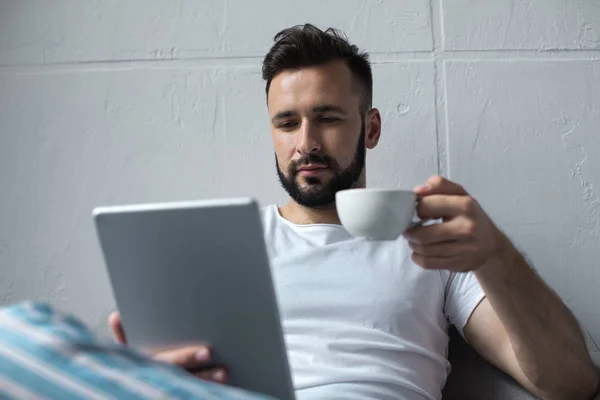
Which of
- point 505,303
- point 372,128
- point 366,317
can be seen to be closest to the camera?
point 505,303

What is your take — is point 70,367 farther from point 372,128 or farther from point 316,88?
point 372,128

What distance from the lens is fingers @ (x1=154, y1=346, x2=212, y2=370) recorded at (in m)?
0.97

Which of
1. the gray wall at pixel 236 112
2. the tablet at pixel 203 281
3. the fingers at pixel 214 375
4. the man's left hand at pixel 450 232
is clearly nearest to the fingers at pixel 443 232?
the man's left hand at pixel 450 232

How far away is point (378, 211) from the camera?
3.20ft

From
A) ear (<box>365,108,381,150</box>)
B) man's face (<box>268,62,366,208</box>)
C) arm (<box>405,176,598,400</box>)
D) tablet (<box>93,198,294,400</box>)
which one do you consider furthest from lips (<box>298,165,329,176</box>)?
tablet (<box>93,198,294,400</box>)

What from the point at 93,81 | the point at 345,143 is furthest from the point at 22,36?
the point at 345,143

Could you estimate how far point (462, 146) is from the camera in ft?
6.40

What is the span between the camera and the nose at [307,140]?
1.69 metres

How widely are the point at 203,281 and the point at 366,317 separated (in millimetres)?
585

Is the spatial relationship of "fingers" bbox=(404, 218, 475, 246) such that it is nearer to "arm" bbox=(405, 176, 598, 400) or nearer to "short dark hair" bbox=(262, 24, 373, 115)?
"arm" bbox=(405, 176, 598, 400)

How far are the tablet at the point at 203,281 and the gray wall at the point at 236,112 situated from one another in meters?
0.98

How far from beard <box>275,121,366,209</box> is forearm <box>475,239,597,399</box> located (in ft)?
1.95

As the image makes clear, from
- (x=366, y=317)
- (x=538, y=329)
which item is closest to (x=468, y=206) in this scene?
(x=538, y=329)

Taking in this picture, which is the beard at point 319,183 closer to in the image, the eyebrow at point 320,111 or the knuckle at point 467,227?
the eyebrow at point 320,111
